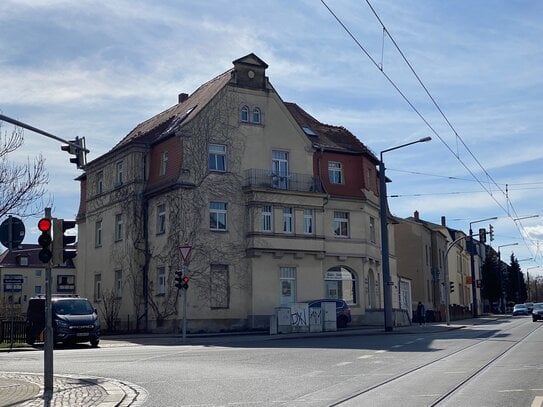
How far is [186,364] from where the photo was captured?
19766 mm

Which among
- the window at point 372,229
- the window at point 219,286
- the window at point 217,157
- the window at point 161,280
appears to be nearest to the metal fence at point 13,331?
the window at point 161,280

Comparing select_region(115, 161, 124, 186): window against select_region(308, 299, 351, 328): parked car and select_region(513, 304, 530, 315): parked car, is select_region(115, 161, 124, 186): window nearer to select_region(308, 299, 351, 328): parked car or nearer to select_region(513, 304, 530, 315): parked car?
select_region(308, 299, 351, 328): parked car

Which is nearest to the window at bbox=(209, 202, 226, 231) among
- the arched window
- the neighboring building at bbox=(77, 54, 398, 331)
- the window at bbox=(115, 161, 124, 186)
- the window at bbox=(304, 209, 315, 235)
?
the neighboring building at bbox=(77, 54, 398, 331)

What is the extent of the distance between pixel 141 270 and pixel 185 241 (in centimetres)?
443

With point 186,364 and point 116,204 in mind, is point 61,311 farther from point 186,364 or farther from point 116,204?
point 116,204

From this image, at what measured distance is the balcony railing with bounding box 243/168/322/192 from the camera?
1681 inches

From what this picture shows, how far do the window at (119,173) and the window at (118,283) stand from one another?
536 cm

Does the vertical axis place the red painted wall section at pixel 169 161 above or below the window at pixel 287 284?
above

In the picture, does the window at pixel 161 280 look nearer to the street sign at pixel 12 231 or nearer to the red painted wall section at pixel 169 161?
the red painted wall section at pixel 169 161

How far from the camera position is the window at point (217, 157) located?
41.8 meters

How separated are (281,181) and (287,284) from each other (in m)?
5.87

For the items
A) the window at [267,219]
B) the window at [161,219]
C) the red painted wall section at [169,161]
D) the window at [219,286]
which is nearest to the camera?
the window at [219,286]

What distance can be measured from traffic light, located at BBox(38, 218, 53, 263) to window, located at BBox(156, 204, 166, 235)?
1085 inches

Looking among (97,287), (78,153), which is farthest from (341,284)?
(78,153)
